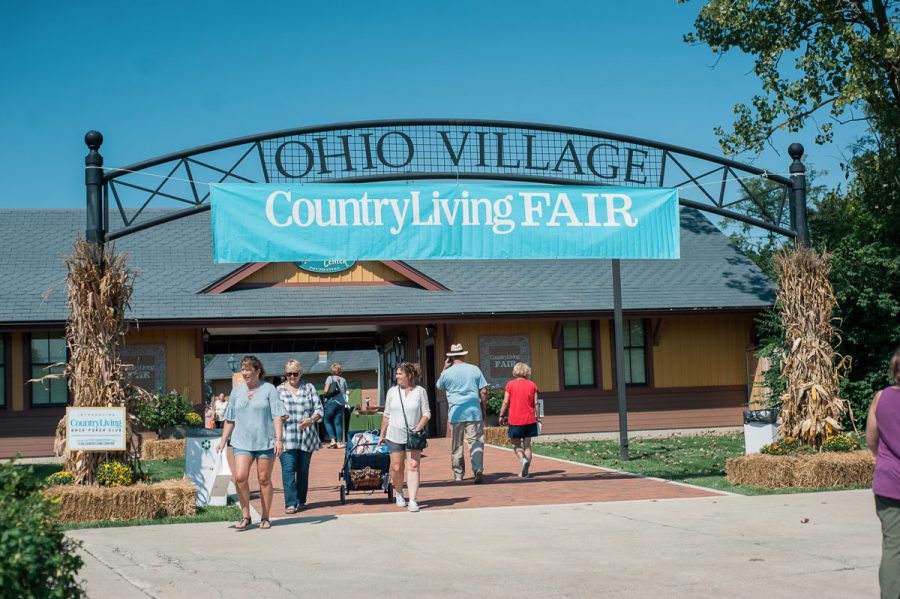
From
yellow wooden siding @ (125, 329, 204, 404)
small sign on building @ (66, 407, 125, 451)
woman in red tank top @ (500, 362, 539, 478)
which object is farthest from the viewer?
yellow wooden siding @ (125, 329, 204, 404)

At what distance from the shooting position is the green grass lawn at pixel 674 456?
566 inches

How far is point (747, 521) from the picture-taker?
10.5 m

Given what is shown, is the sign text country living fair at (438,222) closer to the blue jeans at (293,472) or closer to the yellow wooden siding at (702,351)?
the blue jeans at (293,472)

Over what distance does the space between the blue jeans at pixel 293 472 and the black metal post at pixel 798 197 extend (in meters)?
7.41

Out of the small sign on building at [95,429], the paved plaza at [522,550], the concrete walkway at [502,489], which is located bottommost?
the concrete walkway at [502,489]

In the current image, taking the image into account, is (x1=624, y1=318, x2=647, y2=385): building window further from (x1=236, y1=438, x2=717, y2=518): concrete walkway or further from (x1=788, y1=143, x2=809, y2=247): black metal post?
(x1=788, y1=143, x2=809, y2=247): black metal post

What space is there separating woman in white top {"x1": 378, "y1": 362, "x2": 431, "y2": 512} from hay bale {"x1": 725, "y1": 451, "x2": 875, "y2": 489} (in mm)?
4500

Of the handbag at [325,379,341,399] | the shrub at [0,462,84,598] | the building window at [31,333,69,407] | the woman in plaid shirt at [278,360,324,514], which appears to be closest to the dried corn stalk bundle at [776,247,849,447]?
the woman in plaid shirt at [278,360,324,514]

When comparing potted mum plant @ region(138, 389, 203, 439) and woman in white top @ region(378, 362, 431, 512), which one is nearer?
woman in white top @ region(378, 362, 431, 512)

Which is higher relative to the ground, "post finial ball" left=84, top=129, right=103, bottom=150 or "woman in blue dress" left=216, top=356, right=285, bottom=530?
"post finial ball" left=84, top=129, right=103, bottom=150

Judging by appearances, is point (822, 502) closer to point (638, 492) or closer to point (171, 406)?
point (638, 492)

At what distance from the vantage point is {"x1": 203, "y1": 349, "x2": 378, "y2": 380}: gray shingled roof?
174 ft

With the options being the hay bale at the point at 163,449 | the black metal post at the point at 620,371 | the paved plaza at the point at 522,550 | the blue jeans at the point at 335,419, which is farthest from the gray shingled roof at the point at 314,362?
the paved plaza at the point at 522,550

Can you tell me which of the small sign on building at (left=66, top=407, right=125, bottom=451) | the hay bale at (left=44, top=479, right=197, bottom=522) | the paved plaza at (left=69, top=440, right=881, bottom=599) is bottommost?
the paved plaza at (left=69, top=440, right=881, bottom=599)
